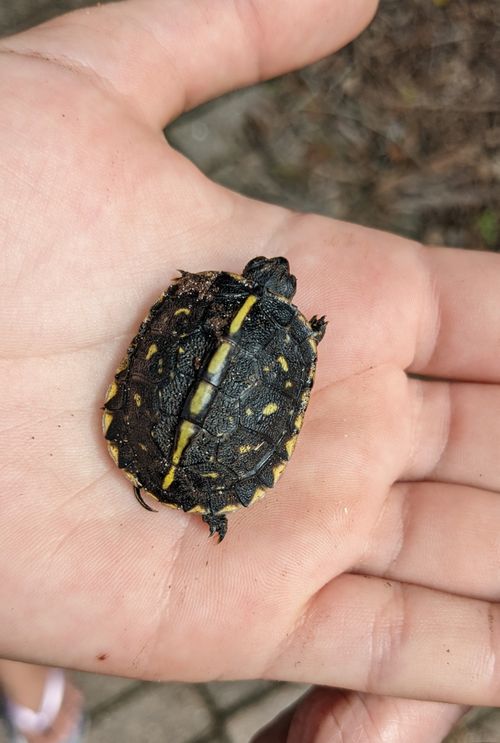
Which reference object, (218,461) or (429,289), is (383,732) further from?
(429,289)

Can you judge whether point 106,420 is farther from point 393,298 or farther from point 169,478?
point 393,298

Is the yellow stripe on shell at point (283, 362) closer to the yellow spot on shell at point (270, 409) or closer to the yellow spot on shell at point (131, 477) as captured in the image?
the yellow spot on shell at point (270, 409)

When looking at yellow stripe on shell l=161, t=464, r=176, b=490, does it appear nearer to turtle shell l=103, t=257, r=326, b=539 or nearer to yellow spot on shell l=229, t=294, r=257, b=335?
turtle shell l=103, t=257, r=326, b=539

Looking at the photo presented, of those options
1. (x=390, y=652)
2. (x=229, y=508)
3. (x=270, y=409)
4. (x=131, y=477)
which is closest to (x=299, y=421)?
(x=270, y=409)

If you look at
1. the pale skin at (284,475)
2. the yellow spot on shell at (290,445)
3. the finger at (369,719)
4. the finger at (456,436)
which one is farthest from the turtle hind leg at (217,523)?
the finger at (456,436)

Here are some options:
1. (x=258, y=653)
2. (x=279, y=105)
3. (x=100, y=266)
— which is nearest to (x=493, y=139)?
(x=279, y=105)
